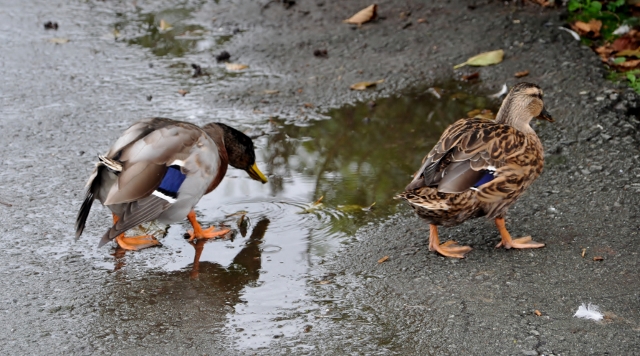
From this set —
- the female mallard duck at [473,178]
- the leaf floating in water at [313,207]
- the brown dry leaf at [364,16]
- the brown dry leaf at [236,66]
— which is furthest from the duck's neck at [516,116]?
the brown dry leaf at [364,16]

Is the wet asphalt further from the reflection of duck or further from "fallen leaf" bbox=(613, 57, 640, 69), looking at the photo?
"fallen leaf" bbox=(613, 57, 640, 69)

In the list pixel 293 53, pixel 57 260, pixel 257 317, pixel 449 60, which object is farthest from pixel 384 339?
pixel 293 53

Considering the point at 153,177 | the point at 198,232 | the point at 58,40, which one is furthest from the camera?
the point at 58,40

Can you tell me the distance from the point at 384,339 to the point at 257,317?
761 millimetres

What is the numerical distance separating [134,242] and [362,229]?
1547 mm

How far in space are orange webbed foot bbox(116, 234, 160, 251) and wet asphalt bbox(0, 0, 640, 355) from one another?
139 millimetres

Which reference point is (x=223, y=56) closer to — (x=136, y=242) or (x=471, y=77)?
(x=471, y=77)

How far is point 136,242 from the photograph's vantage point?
5.53 meters

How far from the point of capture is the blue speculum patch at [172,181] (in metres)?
5.24

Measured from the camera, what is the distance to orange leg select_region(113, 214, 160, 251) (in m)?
5.46

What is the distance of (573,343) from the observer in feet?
13.3

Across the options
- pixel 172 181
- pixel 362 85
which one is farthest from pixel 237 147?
pixel 362 85

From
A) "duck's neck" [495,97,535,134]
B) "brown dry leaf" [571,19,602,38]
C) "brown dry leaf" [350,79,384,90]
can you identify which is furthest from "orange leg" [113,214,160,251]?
"brown dry leaf" [571,19,602,38]

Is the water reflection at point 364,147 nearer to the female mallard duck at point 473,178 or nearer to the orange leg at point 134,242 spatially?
the female mallard duck at point 473,178
